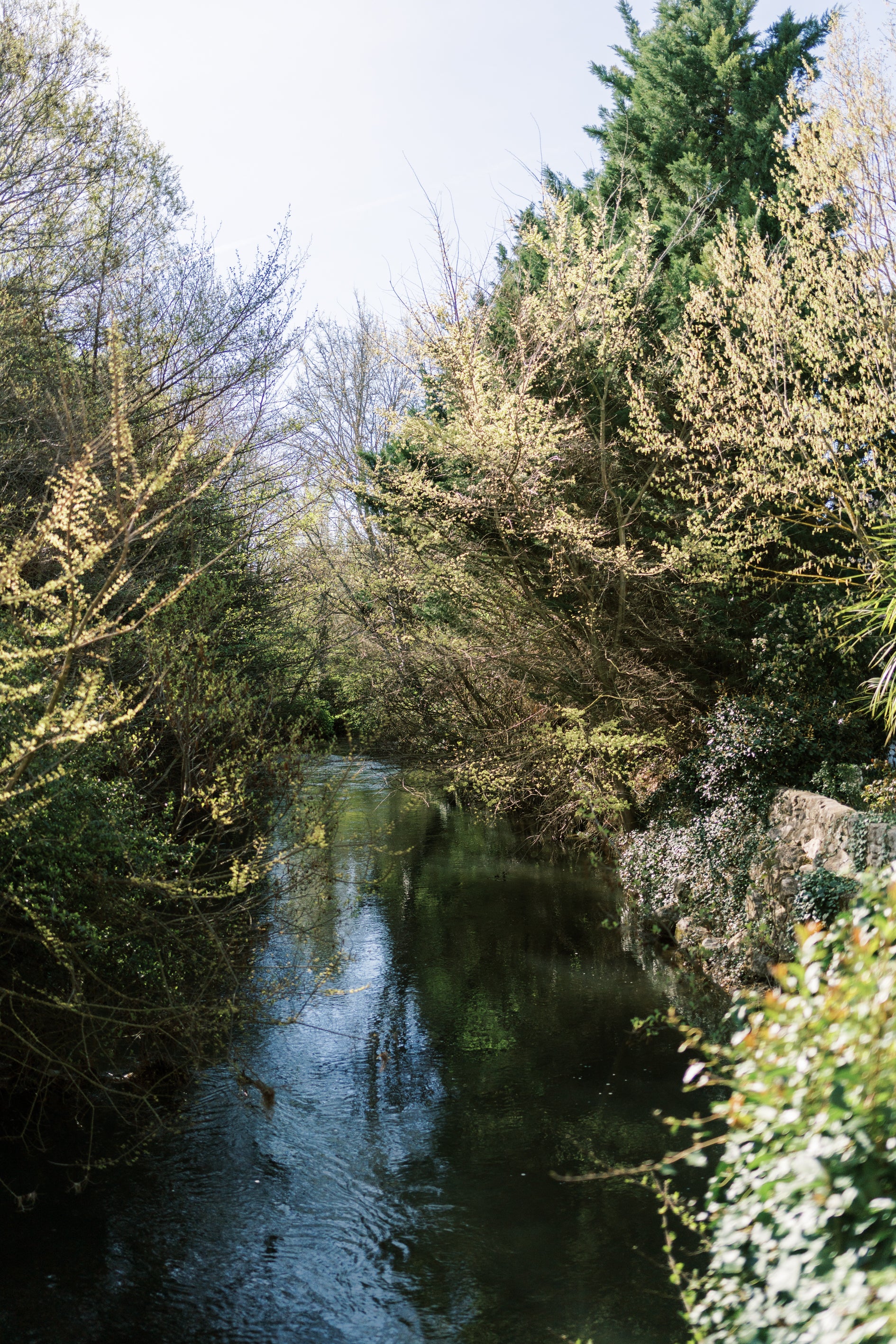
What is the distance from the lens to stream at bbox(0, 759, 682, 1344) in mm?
5062

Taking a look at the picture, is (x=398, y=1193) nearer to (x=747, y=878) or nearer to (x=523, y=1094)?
(x=523, y=1094)

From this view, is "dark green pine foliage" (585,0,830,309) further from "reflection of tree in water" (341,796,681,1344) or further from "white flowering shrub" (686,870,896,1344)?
"white flowering shrub" (686,870,896,1344)

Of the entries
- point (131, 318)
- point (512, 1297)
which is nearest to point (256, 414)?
point (131, 318)

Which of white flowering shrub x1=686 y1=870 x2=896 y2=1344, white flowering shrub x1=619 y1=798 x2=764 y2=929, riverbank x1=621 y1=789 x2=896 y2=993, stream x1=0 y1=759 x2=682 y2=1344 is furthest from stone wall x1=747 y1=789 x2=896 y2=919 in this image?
white flowering shrub x1=686 y1=870 x2=896 y2=1344

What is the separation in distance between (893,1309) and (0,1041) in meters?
5.68

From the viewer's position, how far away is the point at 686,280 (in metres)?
11.4

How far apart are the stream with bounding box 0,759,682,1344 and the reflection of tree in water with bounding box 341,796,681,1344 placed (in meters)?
0.02

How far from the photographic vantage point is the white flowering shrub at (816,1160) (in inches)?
88.0

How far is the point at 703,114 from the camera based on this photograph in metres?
12.8

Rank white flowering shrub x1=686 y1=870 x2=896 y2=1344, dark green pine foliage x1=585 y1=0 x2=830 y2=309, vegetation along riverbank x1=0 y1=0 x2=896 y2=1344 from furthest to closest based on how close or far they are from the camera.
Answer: dark green pine foliage x1=585 y1=0 x2=830 y2=309
vegetation along riverbank x1=0 y1=0 x2=896 y2=1344
white flowering shrub x1=686 y1=870 x2=896 y2=1344

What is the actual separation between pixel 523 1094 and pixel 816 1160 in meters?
5.60

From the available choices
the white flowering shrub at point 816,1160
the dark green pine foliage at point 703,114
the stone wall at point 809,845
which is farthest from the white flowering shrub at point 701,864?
the white flowering shrub at point 816,1160

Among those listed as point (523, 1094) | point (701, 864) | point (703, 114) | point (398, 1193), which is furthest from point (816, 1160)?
point (703, 114)

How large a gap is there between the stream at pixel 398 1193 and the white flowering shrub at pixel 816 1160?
8.63 feet
